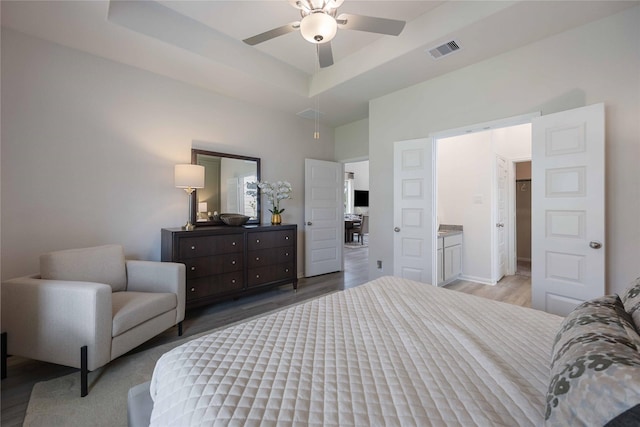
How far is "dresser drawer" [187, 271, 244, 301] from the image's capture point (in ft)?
9.40

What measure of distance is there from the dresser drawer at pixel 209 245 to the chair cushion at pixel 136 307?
57 cm

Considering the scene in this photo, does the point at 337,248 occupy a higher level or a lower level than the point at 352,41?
lower

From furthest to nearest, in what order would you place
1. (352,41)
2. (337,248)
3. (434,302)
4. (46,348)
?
(337,248) < (352,41) < (46,348) < (434,302)

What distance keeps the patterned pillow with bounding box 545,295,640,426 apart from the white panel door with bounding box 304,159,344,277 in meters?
3.87

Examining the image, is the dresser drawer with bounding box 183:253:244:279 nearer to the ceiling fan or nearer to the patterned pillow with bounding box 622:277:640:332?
the ceiling fan

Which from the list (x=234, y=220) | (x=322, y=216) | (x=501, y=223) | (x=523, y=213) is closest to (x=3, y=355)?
(x=234, y=220)

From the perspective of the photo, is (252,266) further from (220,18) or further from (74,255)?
(220,18)

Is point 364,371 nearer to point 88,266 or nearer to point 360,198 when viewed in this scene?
point 88,266

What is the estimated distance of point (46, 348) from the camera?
1816 millimetres

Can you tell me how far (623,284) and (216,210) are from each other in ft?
13.5

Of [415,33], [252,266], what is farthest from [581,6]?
[252,266]

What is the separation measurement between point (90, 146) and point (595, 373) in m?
3.69

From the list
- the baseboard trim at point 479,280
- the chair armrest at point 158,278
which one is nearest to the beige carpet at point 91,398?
the chair armrest at point 158,278

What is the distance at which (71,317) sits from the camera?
1.77m
